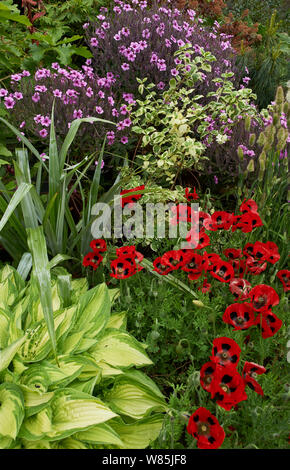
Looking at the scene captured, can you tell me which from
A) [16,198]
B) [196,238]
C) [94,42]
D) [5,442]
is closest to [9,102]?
[94,42]

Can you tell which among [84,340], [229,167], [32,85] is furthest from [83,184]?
[84,340]

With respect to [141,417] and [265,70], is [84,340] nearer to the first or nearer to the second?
[141,417]

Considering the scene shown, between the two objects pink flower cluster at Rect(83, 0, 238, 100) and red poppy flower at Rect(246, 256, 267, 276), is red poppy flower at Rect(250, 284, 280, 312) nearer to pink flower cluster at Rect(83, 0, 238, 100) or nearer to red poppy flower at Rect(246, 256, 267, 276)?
red poppy flower at Rect(246, 256, 267, 276)

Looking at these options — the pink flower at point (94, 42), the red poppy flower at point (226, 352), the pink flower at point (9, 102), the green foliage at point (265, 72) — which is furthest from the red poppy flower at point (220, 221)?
the green foliage at point (265, 72)

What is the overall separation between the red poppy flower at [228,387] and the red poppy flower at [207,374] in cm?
4

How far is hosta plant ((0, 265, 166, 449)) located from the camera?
127 centimetres

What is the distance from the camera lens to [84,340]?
151cm

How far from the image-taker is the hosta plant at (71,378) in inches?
49.9

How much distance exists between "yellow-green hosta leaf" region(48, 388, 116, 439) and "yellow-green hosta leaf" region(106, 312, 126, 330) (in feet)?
1.27

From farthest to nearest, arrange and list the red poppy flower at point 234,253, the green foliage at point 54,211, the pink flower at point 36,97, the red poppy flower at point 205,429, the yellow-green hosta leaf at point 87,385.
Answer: the pink flower at point 36,97 < the green foliage at point 54,211 < the red poppy flower at point 234,253 < the yellow-green hosta leaf at point 87,385 < the red poppy flower at point 205,429

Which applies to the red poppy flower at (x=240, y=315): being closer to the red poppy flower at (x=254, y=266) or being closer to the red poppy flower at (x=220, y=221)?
the red poppy flower at (x=254, y=266)

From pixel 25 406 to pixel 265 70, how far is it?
3.77 m

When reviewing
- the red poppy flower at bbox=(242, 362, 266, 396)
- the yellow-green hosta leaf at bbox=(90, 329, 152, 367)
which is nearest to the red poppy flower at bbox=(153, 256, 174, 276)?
the yellow-green hosta leaf at bbox=(90, 329, 152, 367)

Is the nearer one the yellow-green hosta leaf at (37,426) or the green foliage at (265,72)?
the yellow-green hosta leaf at (37,426)
